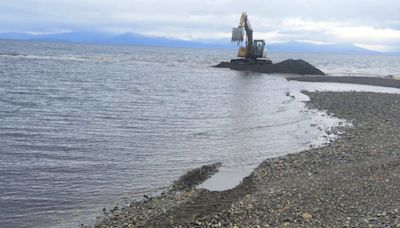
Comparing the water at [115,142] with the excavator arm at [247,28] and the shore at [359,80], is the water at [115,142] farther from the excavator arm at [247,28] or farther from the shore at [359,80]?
the excavator arm at [247,28]

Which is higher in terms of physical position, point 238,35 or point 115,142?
point 238,35

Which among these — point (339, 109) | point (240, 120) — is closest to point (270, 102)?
point (339, 109)

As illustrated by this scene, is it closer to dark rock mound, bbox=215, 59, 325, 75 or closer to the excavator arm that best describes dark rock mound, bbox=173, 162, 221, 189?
dark rock mound, bbox=215, 59, 325, 75

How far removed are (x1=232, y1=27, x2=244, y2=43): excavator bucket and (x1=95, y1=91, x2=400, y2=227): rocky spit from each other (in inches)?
1789

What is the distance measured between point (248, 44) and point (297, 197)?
5348cm

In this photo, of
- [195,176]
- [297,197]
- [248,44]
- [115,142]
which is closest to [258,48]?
[248,44]

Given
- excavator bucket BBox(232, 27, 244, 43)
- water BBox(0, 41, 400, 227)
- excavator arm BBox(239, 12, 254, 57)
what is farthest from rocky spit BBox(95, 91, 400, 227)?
excavator arm BBox(239, 12, 254, 57)

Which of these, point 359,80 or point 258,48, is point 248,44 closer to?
point 258,48

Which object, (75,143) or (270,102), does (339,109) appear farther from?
(75,143)

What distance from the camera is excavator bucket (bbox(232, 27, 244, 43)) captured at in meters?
59.7

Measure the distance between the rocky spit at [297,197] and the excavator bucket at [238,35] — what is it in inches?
1789

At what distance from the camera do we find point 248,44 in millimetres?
61625

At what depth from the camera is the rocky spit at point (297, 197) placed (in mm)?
8320

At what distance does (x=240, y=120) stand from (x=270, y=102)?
856 cm
